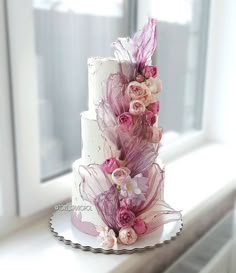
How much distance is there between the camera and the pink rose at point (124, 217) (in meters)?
0.85

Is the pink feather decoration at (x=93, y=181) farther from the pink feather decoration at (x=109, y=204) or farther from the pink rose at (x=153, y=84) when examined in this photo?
the pink rose at (x=153, y=84)

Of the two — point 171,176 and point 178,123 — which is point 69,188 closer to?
point 171,176

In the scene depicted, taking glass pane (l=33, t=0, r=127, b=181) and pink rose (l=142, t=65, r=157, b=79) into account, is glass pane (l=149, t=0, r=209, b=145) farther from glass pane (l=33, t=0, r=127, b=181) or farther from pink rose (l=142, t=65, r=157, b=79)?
pink rose (l=142, t=65, r=157, b=79)

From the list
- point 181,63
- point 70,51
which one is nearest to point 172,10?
point 181,63

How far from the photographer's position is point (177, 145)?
1601 millimetres

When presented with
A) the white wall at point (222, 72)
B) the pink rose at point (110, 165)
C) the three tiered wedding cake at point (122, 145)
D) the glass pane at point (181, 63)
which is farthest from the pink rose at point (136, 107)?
the white wall at point (222, 72)

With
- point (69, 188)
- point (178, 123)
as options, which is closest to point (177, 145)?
point (178, 123)

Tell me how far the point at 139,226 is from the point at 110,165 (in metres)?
0.16

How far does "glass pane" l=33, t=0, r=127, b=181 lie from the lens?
3.58ft

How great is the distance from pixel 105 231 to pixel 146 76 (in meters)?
0.34

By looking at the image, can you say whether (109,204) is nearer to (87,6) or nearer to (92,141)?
(92,141)

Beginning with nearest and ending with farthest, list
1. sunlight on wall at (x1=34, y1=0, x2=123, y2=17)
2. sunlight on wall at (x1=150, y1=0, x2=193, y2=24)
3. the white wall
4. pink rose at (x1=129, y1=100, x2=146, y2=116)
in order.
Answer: pink rose at (x1=129, y1=100, x2=146, y2=116) → sunlight on wall at (x1=34, y1=0, x2=123, y2=17) → sunlight on wall at (x1=150, y1=0, x2=193, y2=24) → the white wall

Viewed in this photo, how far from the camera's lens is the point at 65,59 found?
116 cm

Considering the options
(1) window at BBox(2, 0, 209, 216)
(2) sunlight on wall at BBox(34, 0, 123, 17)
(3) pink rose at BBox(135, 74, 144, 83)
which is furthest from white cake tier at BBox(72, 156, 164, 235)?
(2) sunlight on wall at BBox(34, 0, 123, 17)
